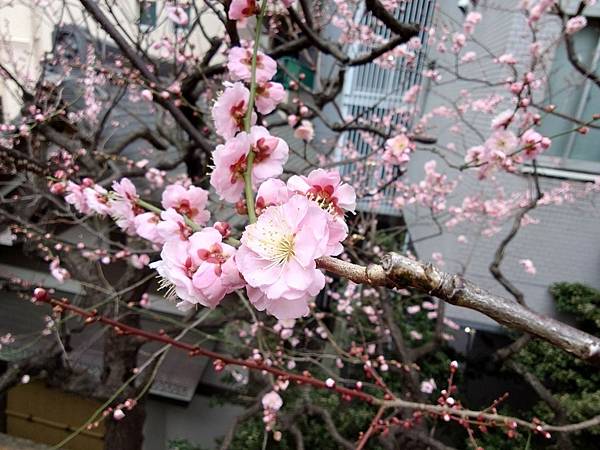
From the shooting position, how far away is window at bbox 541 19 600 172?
4582 mm

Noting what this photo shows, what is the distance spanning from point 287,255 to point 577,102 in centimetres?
534

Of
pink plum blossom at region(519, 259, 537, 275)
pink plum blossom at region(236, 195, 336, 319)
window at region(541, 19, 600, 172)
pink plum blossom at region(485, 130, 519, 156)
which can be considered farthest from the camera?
pink plum blossom at region(519, 259, 537, 275)

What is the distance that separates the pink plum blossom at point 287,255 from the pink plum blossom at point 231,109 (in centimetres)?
44

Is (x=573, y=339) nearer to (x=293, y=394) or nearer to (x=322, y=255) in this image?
(x=322, y=255)

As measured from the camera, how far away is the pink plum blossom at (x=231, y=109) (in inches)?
42.3

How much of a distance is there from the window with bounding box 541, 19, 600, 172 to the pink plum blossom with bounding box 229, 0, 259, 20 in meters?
4.43

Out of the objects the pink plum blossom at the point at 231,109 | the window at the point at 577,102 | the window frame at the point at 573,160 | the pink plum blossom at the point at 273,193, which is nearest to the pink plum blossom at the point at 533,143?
the pink plum blossom at the point at 231,109

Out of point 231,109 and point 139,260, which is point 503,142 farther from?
point 139,260

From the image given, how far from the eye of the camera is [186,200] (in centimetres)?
133

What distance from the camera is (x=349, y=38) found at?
230 inches

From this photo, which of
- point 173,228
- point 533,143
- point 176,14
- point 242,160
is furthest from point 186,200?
point 176,14

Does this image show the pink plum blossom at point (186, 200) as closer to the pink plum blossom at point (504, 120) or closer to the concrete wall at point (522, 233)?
the pink plum blossom at point (504, 120)

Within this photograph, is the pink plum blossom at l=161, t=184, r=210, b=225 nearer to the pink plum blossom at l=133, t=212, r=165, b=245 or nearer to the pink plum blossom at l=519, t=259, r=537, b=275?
the pink plum blossom at l=133, t=212, r=165, b=245

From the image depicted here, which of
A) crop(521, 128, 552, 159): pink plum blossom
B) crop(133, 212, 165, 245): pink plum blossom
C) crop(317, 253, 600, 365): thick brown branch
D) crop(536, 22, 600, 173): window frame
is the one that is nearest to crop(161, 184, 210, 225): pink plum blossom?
crop(133, 212, 165, 245): pink plum blossom
